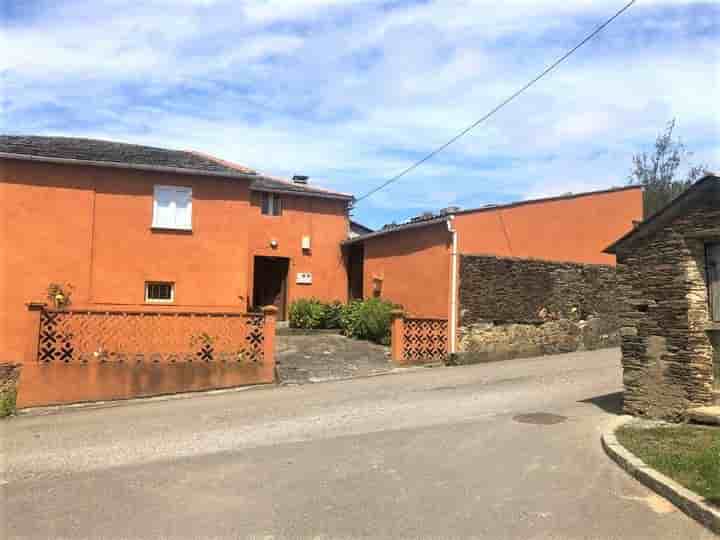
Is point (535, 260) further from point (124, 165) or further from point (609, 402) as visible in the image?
point (124, 165)

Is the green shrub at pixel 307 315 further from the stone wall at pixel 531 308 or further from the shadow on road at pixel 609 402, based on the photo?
the shadow on road at pixel 609 402

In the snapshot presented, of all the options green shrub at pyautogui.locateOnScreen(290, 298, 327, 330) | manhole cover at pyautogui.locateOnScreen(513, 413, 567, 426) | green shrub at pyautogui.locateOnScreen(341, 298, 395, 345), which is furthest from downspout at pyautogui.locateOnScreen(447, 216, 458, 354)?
manhole cover at pyautogui.locateOnScreen(513, 413, 567, 426)

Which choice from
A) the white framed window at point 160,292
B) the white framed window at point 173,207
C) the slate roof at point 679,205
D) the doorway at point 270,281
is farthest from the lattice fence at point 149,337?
the slate roof at point 679,205

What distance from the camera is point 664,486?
19.9 feet

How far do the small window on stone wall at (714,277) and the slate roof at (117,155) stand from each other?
42.7 ft

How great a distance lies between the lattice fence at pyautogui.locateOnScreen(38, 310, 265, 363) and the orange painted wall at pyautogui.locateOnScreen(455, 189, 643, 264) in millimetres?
6406

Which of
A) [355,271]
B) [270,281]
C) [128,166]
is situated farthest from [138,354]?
[355,271]

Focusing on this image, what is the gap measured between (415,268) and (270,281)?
623 centimetres

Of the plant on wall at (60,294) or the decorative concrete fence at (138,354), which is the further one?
the plant on wall at (60,294)

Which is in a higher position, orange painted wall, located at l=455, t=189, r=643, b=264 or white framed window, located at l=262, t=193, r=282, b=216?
white framed window, located at l=262, t=193, r=282, b=216

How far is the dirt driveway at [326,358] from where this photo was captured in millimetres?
15330

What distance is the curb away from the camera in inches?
207

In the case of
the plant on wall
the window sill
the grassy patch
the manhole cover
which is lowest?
the grassy patch

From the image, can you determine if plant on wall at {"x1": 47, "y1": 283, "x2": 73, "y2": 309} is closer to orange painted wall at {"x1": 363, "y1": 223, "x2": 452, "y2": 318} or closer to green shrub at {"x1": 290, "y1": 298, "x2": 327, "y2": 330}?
green shrub at {"x1": 290, "y1": 298, "x2": 327, "y2": 330}
